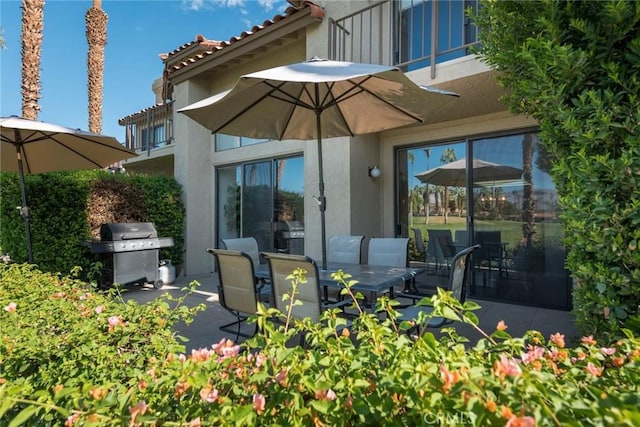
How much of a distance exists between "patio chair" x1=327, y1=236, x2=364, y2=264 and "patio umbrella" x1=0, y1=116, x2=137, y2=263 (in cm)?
364

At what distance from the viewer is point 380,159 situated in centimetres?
698

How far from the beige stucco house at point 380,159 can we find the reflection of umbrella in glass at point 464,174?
8cm

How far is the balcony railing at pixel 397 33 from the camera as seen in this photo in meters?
5.90

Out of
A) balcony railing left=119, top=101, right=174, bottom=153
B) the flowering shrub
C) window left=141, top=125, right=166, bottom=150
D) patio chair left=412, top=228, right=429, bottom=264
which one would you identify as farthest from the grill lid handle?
the flowering shrub

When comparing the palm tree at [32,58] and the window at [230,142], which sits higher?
the palm tree at [32,58]

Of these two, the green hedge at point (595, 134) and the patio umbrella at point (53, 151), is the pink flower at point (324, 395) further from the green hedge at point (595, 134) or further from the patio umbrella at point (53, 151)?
the patio umbrella at point (53, 151)

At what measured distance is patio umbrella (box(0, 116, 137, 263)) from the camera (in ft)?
17.3

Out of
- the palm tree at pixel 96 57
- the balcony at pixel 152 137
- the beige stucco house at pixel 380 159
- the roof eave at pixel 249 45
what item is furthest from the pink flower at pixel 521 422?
the palm tree at pixel 96 57

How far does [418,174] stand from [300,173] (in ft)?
8.03

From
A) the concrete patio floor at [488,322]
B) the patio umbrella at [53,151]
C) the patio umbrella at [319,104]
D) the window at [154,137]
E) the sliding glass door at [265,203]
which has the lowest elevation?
the concrete patio floor at [488,322]

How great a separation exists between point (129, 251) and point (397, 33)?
623 centimetres

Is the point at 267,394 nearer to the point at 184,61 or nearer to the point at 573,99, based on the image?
the point at 573,99

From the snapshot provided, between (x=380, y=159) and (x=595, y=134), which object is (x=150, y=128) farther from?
(x=595, y=134)

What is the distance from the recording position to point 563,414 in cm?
78
